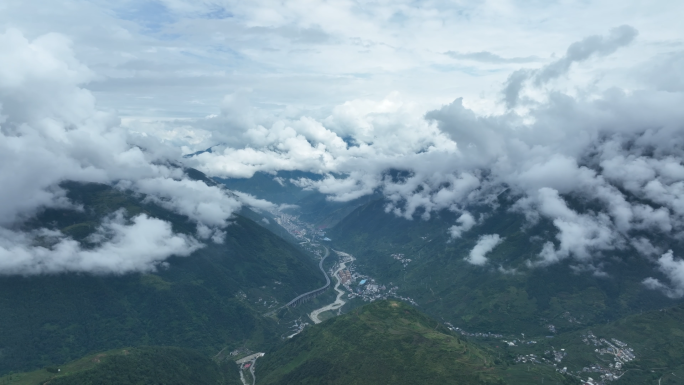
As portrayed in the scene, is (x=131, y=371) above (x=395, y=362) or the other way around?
the other way around

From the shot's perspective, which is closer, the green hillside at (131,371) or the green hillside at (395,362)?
the green hillside at (131,371)

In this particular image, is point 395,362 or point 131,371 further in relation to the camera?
point 395,362

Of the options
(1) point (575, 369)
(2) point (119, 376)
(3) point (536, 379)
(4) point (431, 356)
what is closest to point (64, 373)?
(2) point (119, 376)

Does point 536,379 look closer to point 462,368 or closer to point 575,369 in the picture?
point 462,368
